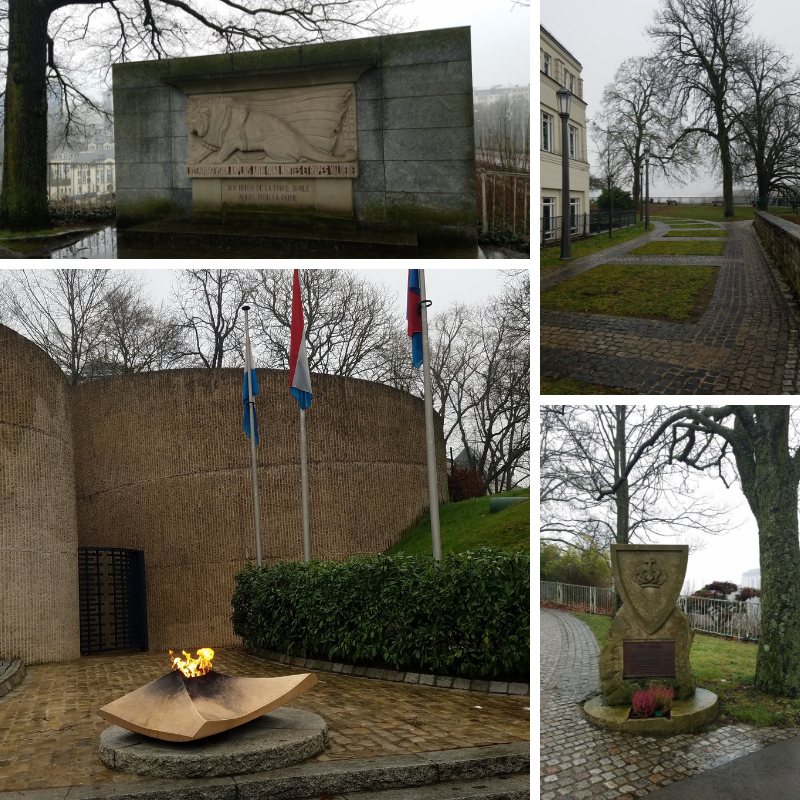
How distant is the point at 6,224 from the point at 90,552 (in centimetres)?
1024

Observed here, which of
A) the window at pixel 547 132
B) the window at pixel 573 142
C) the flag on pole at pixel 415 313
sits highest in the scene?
the window at pixel 547 132

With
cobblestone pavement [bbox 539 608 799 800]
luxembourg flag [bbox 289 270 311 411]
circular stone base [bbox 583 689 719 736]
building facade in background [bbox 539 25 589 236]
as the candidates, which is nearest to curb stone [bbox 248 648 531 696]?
cobblestone pavement [bbox 539 608 799 800]

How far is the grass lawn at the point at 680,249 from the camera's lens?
748 cm

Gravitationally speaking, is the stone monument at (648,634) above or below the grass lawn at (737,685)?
above

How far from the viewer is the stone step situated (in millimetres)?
5191

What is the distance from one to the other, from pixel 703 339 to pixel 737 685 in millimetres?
4502

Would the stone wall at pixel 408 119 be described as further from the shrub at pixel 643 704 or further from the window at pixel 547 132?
the shrub at pixel 643 704

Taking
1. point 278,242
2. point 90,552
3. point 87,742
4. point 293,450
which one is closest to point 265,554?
point 293,450

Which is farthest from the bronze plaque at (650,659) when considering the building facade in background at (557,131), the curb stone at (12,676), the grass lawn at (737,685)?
the curb stone at (12,676)

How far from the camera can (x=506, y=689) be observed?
742cm

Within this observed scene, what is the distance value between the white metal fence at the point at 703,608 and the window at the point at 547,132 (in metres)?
5.44

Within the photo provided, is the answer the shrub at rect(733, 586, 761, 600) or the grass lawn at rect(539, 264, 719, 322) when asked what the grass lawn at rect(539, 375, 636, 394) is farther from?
the shrub at rect(733, 586, 761, 600)

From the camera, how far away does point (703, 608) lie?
1173cm

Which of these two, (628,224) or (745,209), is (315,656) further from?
(745,209)
